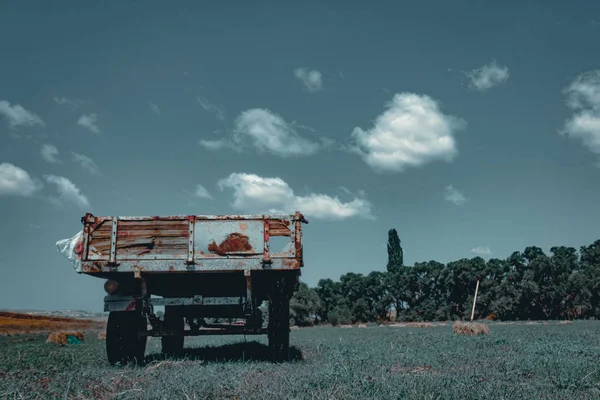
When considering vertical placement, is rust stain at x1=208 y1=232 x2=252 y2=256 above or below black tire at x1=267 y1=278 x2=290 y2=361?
above

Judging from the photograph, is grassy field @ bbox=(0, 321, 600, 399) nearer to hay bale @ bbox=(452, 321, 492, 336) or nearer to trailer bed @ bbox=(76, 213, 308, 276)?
trailer bed @ bbox=(76, 213, 308, 276)

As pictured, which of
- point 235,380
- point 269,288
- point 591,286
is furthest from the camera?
point 591,286

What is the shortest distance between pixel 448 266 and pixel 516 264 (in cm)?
778

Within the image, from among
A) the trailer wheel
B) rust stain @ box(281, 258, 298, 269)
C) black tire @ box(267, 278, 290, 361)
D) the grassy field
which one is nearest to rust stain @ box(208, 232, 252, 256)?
rust stain @ box(281, 258, 298, 269)

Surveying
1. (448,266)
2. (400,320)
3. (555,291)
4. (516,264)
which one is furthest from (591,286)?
(400,320)

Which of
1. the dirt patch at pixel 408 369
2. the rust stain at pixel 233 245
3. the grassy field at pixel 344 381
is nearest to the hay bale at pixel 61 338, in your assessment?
the grassy field at pixel 344 381

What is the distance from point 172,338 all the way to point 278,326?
14.0 feet

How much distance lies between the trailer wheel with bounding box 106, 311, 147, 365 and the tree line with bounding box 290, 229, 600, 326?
4266cm

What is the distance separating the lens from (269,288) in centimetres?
813

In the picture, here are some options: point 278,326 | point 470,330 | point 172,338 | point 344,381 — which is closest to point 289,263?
point 278,326

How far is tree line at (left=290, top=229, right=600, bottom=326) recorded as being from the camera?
46531 mm

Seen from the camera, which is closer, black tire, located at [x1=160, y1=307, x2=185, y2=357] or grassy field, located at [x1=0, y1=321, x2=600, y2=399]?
grassy field, located at [x1=0, y1=321, x2=600, y2=399]

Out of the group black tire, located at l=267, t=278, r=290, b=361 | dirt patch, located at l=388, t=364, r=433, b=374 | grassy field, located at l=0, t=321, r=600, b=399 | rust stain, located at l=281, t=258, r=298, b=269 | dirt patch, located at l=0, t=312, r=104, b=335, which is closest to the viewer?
grassy field, located at l=0, t=321, r=600, b=399

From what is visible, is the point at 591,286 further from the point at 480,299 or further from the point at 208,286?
the point at 208,286
